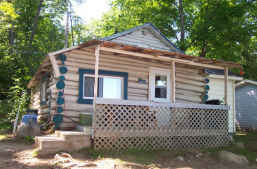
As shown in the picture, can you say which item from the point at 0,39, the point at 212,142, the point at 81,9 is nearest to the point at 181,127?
the point at 212,142

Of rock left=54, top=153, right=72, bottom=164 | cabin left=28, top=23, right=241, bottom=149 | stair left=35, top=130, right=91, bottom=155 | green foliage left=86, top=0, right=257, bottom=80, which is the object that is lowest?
rock left=54, top=153, right=72, bottom=164

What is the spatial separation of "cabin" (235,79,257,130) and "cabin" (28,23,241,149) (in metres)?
6.32

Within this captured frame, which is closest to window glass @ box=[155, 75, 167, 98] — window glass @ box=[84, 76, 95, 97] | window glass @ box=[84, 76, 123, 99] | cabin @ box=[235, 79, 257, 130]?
window glass @ box=[84, 76, 123, 99]

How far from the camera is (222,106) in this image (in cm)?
910

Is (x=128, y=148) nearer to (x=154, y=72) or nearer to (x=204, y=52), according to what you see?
(x=154, y=72)

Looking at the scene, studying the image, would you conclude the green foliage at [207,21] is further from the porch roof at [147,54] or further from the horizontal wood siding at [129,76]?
the porch roof at [147,54]

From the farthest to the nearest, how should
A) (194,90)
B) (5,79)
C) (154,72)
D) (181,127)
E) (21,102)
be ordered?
(5,79), (194,90), (154,72), (21,102), (181,127)

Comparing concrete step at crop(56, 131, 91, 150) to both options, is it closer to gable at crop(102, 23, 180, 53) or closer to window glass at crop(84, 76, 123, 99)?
window glass at crop(84, 76, 123, 99)

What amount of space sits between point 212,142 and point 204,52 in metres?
10.4

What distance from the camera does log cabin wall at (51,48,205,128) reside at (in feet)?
29.5

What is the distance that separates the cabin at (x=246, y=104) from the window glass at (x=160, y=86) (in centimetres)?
764

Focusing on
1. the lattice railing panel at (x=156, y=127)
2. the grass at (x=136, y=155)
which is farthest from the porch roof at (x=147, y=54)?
the grass at (x=136, y=155)

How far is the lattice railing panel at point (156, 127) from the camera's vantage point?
23.4 feet

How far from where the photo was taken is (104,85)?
9750 mm
